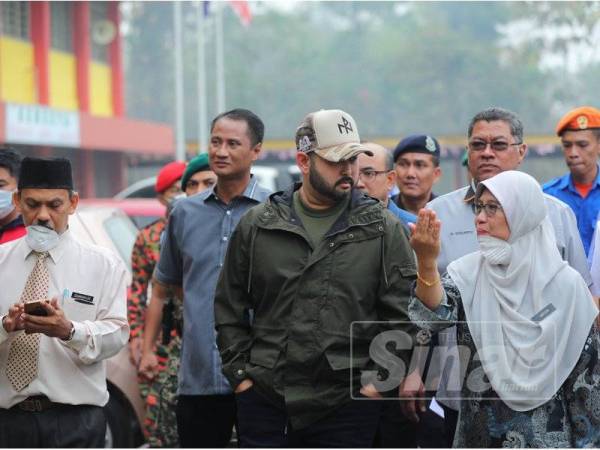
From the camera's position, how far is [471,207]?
21.1 feet

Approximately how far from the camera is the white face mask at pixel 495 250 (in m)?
5.05

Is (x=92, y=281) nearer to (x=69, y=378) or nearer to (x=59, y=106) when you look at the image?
(x=69, y=378)

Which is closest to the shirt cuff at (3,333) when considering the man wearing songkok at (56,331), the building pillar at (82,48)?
the man wearing songkok at (56,331)

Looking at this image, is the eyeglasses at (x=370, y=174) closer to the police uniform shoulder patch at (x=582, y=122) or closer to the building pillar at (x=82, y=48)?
the police uniform shoulder patch at (x=582, y=122)

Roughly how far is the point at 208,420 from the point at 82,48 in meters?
24.6

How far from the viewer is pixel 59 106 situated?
29.2 m

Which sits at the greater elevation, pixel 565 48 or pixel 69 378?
pixel 565 48

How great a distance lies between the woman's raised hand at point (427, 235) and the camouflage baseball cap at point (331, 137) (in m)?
0.51

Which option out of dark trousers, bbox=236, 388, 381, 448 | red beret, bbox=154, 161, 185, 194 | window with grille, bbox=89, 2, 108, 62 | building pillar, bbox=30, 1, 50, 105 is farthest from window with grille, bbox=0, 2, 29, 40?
dark trousers, bbox=236, 388, 381, 448

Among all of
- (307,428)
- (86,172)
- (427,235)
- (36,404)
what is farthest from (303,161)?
(86,172)

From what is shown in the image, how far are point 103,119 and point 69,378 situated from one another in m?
24.4

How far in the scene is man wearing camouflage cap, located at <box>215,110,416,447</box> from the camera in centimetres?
516

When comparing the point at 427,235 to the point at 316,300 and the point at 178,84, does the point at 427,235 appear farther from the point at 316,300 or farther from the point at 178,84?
the point at 178,84

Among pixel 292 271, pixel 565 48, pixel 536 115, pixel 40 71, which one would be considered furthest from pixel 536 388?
pixel 536 115
